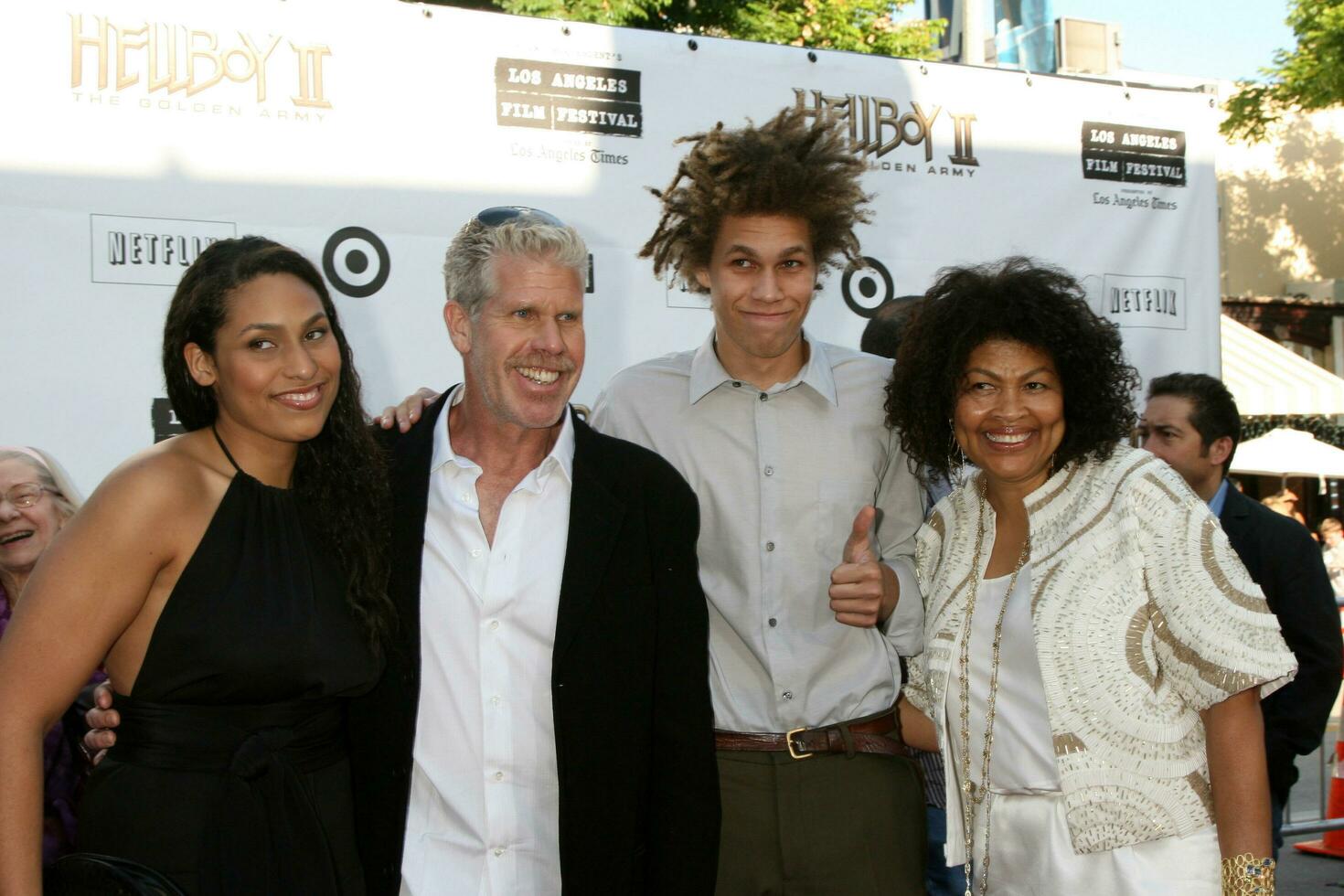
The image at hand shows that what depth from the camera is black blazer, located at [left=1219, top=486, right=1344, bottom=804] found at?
400 cm

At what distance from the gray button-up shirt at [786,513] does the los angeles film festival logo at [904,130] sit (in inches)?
80.4

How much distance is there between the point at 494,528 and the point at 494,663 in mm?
285

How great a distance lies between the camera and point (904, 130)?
496 centimetres

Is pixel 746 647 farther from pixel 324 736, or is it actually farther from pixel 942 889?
pixel 942 889

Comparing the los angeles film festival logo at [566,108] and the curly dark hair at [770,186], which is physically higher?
the los angeles film festival logo at [566,108]

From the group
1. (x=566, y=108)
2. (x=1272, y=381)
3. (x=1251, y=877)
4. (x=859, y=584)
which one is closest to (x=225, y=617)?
(x=859, y=584)

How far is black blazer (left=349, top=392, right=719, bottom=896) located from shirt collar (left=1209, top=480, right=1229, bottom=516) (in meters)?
2.63

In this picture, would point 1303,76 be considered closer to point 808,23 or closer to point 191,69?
point 808,23

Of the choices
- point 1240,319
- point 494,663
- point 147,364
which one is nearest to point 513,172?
point 147,364

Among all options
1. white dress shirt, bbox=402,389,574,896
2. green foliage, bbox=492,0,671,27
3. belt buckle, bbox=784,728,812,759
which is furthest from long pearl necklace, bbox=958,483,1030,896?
green foliage, bbox=492,0,671,27

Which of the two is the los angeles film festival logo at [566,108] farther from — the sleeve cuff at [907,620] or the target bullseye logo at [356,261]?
the sleeve cuff at [907,620]

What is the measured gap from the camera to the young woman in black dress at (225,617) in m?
2.01

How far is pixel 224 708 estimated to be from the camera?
7.04 feet

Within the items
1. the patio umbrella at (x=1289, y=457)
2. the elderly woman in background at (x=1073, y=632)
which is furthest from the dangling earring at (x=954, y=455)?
the patio umbrella at (x=1289, y=457)
